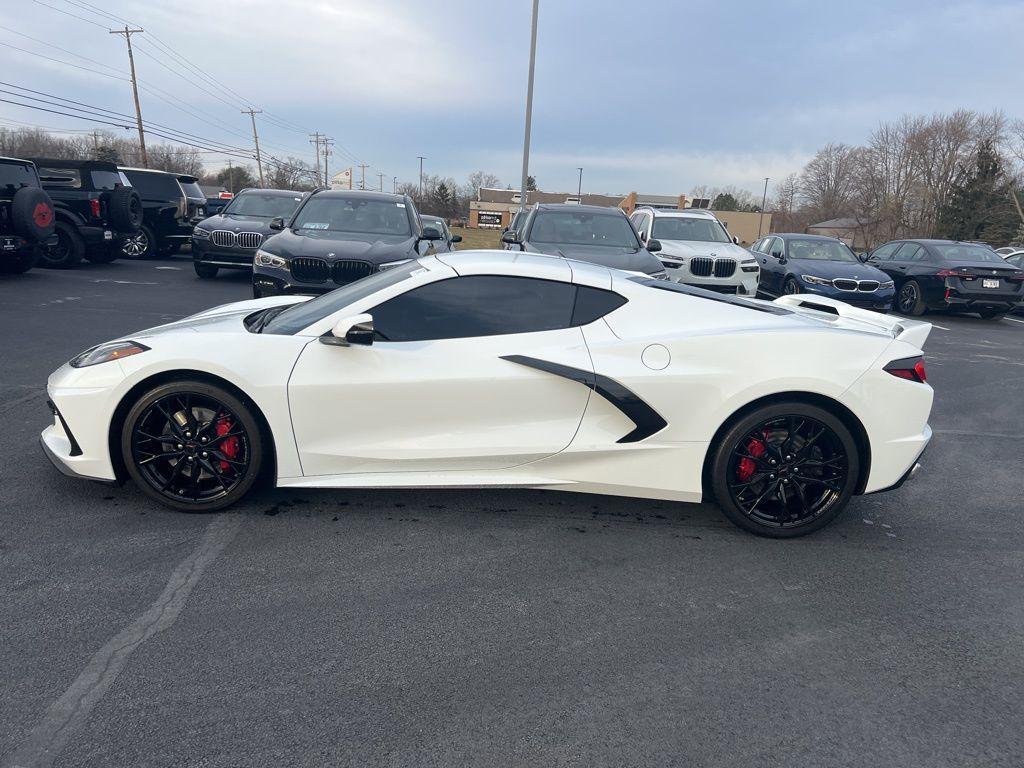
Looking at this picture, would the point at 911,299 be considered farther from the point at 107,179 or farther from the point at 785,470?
the point at 107,179

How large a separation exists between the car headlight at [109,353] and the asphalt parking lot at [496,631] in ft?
2.38

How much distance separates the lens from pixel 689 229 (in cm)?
1324

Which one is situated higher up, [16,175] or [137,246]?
[16,175]

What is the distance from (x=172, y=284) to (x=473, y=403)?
1122 cm

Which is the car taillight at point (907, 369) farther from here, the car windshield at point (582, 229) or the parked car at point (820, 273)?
the parked car at point (820, 273)

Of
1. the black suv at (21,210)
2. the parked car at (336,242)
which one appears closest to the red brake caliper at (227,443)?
the parked car at (336,242)

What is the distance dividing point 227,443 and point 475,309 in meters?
1.45

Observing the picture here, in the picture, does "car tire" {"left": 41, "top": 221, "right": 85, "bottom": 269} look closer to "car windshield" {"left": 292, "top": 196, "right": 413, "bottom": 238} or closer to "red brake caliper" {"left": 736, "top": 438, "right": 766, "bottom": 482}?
"car windshield" {"left": 292, "top": 196, "right": 413, "bottom": 238}

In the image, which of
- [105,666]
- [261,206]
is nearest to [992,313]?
[261,206]

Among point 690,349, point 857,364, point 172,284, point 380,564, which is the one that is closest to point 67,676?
point 380,564

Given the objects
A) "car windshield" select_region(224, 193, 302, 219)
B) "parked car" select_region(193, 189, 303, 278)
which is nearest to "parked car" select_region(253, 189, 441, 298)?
"parked car" select_region(193, 189, 303, 278)

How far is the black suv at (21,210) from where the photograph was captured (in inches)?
447

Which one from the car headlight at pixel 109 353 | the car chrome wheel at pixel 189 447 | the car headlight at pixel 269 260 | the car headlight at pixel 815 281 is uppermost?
the car headlight at pixel 109 353

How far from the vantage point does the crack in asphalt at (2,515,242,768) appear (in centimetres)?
213
